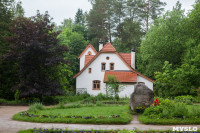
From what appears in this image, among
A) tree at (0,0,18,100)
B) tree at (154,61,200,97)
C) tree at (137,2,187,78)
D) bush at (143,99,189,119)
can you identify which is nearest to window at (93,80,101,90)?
tree at (154,61,200,97)

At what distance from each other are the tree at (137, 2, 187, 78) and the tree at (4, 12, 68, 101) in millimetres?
17344

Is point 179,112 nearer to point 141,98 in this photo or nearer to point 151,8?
point 141,98

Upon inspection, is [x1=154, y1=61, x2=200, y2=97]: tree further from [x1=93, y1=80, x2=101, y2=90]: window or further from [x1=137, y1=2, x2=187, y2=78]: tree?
[x1=93, y1=80, x2=101, y2=90]: window

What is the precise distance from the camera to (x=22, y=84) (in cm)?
2058

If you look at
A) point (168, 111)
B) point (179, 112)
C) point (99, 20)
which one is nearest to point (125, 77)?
point (168, 111)

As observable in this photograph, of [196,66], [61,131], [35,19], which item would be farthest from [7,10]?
[196,66]

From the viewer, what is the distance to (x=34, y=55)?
70.0ft

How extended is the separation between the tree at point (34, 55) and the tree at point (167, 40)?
683 inches

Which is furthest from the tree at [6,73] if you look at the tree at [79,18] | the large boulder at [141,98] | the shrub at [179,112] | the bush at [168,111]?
the tree at [79,18]

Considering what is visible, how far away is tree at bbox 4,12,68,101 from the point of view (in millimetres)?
20594

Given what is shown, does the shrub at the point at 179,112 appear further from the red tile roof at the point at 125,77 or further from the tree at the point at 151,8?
the tree at the point at 151,8

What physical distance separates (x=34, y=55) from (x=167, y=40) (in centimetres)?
2057

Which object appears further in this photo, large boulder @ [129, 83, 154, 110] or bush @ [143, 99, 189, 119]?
large boulder @ [129, 83, 154, 110]

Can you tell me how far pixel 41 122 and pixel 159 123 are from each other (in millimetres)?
5991
